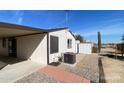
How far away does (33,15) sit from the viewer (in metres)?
13.4

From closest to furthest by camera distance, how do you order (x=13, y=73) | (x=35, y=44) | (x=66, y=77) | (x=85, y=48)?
(x=66, y=77) < (x=13, y=73) < (x=35, y=44) < (x=85, y=48)

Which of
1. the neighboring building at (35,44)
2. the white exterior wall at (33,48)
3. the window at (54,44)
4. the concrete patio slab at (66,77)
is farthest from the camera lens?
the window at (54,44)

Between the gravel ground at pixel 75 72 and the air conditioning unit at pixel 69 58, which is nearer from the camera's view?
the gravel ground at pixel 75 72

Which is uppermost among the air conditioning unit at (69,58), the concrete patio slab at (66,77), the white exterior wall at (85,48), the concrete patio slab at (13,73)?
the white exterior wall at (85,48)

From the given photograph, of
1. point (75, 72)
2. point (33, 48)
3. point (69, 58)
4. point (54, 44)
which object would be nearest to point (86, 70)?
point (75, 72)

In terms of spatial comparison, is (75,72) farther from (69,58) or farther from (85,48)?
(85,48)

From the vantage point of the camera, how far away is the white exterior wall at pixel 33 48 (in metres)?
8.45

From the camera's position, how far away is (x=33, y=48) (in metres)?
9.33

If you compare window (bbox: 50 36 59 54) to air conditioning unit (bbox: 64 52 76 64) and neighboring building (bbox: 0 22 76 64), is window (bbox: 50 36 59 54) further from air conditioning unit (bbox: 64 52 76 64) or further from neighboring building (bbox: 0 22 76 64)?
air conditioning unit (bbox: 64 52 76 64)

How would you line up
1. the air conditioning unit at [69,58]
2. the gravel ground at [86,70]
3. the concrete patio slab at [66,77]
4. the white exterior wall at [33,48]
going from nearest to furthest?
the concrete patio slab at [66,77] < the gravel ground at [86,70] < the white exterior wall at [33,48] < the air conditioning unit at [69,58]

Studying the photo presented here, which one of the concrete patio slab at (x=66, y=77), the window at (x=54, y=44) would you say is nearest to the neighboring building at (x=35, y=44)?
the window at (x=54, y=44)

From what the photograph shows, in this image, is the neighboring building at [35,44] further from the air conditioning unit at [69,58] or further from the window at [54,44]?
the air conditioning unit at [69,58]

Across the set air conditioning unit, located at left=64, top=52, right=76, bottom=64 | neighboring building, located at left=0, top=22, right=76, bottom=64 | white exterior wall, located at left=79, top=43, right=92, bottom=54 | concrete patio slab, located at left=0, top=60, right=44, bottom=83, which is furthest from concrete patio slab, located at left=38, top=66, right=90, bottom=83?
white exterior wall, located at left=79, top=43, right=92, bottom=54
